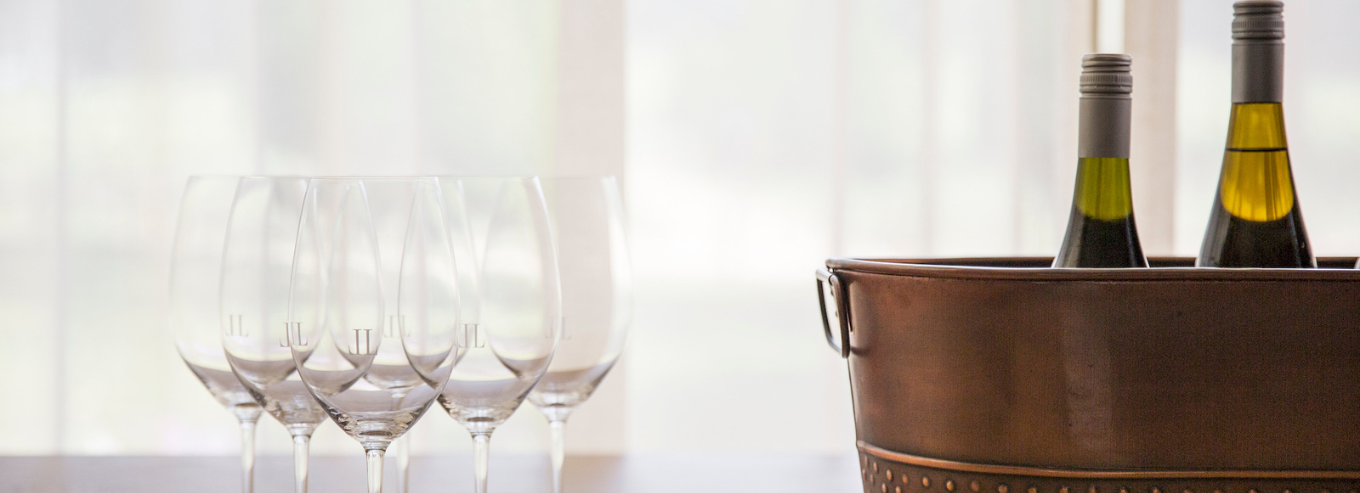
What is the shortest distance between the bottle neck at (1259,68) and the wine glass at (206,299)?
574 millimetres

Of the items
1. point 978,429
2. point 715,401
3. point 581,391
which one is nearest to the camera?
point 978,429

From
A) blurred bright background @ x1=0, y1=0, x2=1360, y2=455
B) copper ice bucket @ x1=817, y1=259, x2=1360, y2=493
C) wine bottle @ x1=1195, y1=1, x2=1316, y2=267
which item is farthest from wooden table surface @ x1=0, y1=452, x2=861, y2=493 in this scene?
blurred bright background @ x1=0, y1=0, x2=1360, y2=455

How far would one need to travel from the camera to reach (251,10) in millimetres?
1726

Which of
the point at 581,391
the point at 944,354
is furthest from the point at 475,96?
the point at 944,354

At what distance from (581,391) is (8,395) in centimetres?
161

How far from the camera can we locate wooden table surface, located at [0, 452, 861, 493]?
2.11 ft

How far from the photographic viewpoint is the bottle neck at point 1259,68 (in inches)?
21.7

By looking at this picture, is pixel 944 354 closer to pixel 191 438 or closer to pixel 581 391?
pixel 581 391

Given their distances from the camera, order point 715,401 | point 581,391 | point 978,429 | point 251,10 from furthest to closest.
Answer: point 715,401 → point 251,10 → point 581,391 → point 978,429

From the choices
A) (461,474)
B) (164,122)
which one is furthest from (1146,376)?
(164,122)

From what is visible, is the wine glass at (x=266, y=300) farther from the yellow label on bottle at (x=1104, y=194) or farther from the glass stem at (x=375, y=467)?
the yellow label on bottle at (x=1104, y=194)

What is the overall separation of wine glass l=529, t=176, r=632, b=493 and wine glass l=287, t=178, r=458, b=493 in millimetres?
110

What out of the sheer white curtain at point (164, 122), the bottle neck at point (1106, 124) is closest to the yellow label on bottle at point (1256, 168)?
the bottle neck at point (1106, 124)

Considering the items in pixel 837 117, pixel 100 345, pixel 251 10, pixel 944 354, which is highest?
pixel 251 10
